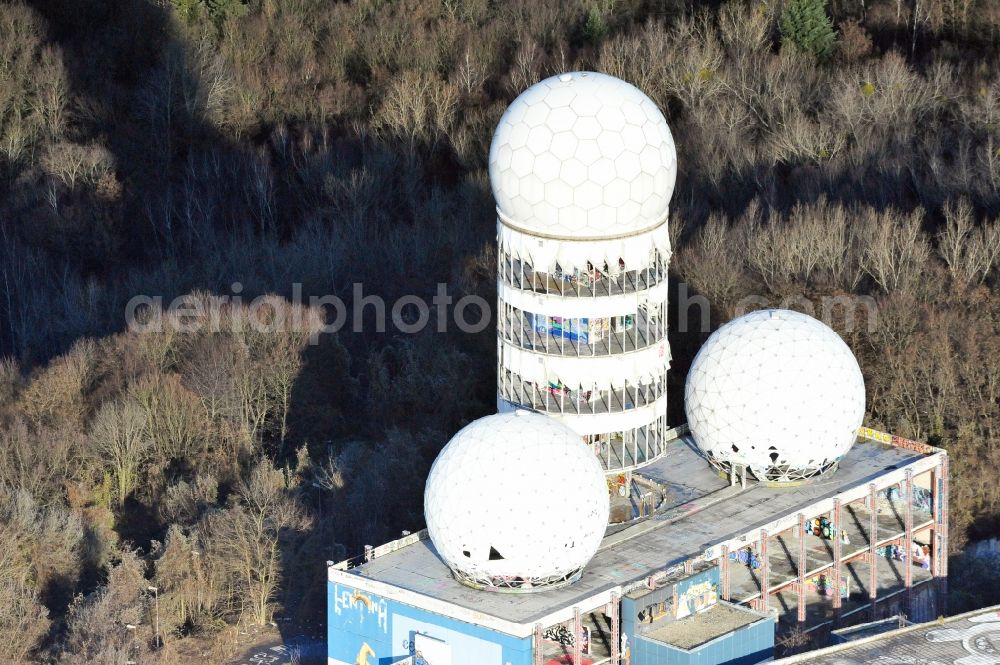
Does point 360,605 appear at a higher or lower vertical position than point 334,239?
higher

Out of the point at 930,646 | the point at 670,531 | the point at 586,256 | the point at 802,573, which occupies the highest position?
the point at 586,256

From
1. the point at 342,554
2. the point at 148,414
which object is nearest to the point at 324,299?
the point at 148,414

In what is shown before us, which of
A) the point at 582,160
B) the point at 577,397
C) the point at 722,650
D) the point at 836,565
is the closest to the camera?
the point at 722,650

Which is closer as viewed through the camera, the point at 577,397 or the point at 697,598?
the point at 697,598

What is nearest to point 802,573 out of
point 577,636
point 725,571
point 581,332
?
point 725,571

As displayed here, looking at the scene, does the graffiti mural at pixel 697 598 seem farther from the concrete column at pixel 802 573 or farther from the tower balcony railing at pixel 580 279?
the tower balcony railing at pixel 580 279

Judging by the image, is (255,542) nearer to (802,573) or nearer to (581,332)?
(581,332)
